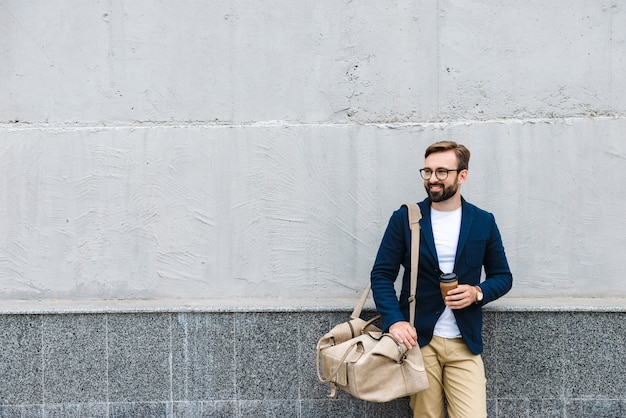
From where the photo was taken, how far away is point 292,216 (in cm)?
477

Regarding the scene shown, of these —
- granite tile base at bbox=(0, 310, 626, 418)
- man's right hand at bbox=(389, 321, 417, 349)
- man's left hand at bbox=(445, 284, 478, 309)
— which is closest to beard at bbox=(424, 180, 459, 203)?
man's left hand at bbox=(445, 284, 478, 309)

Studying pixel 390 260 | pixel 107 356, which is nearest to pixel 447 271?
pixel 390 260

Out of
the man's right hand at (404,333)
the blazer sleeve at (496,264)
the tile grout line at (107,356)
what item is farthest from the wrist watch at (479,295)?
the tile grout line at (107,356)

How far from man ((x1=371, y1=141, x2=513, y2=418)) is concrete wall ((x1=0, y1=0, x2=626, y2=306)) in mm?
843

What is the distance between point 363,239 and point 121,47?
220cm

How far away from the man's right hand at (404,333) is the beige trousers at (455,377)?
0.86 feet

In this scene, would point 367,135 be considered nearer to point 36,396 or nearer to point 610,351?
point 610,351

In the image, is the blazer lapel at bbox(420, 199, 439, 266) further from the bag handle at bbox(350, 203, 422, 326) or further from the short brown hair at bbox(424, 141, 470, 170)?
the short brown hair at bbox(424, 141, 470, 170)

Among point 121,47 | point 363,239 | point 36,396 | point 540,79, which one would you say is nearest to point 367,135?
point 363,239

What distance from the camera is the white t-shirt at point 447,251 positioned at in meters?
3.83

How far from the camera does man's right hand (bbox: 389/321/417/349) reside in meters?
3.63

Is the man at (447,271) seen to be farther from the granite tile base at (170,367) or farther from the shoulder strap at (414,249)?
the granite tile base at (170,367)

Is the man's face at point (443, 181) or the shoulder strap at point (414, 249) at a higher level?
the man's face at point (443, 181)

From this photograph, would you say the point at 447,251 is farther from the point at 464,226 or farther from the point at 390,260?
the point at 390,260
